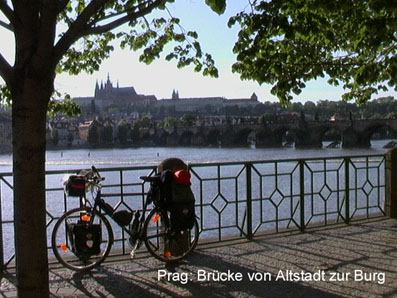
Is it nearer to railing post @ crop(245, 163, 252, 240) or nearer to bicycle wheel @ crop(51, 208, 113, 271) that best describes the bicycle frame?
Result: bicycle wheel @ crop(51, 208, 113, 271)

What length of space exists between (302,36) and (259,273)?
7.62 feet

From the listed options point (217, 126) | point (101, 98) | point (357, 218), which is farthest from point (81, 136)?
point (357, 218)

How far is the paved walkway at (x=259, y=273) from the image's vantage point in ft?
16.9

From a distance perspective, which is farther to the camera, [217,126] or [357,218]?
[217,126]

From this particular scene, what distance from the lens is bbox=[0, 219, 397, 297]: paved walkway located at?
16.9 feet

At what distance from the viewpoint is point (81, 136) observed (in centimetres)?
10706

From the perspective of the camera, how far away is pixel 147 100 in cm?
18350

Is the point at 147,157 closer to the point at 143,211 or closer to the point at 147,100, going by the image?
the point at 143,211

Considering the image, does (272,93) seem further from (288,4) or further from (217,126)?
(217,126)

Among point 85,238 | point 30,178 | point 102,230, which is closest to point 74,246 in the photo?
point 85,238

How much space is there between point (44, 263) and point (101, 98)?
591 feet

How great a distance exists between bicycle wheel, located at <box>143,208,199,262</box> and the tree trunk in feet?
7.91

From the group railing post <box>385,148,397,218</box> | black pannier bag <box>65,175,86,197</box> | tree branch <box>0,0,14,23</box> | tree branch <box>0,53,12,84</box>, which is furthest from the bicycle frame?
railing post <box>385,148,397,218</box>

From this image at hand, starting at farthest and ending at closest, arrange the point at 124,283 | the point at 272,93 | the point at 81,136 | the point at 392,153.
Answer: the point at 81,136 → the point at 392,153 → the point at 272,93 → the point at 124,283
